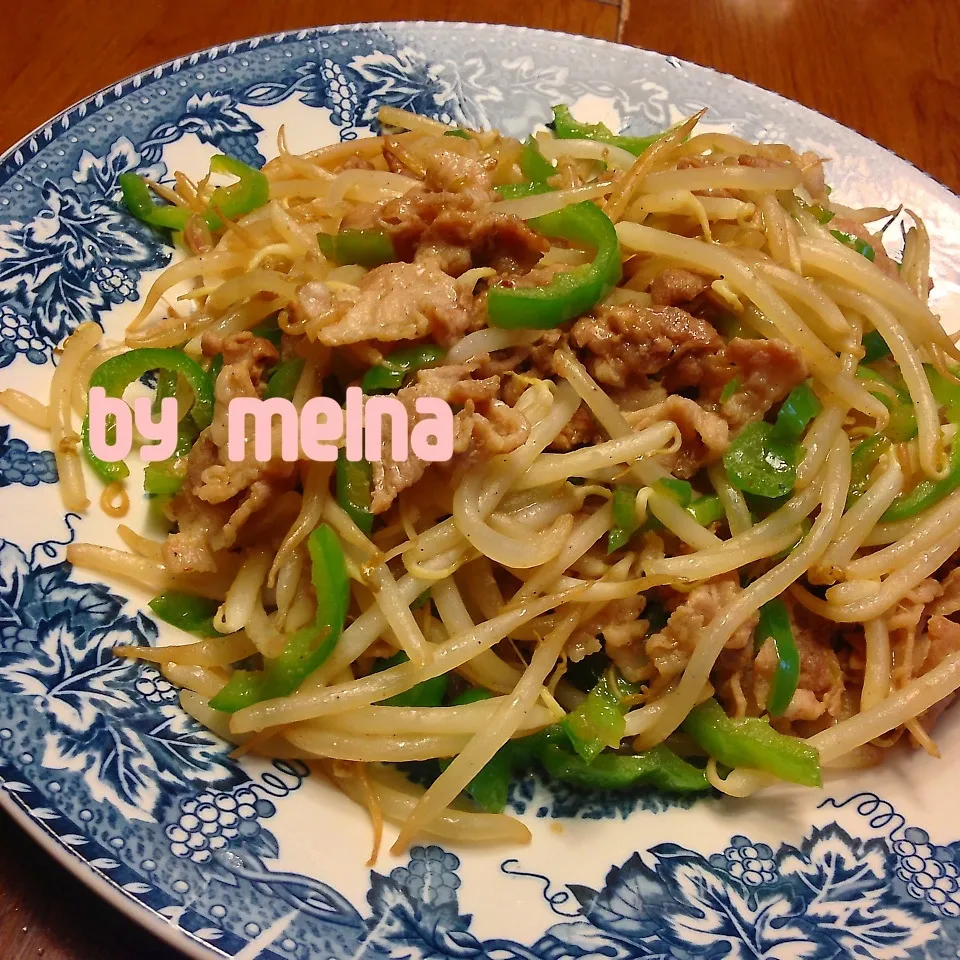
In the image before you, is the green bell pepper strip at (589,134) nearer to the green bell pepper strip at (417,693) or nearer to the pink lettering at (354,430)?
the pink lettering at (354,430)

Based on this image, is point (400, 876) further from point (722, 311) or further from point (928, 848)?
point (722, 311)

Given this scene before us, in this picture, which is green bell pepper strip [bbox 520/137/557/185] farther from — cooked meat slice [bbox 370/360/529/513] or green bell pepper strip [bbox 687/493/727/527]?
green bell pepper strip [bbox 687/493/727/527]

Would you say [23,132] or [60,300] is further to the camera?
[23,132]

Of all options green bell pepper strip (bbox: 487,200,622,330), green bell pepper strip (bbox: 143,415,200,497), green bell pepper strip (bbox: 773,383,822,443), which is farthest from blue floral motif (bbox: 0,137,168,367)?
green bell pepper strip (bbox: 773,383,822,443)

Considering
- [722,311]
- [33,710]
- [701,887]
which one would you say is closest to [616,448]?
[722,311]

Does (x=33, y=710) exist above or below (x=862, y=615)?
below

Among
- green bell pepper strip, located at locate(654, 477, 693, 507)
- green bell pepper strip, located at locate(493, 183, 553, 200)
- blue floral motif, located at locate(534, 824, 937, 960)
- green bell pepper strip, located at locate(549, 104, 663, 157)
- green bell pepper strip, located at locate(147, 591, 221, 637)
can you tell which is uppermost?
green bell pepper strip, located at locate(549, 104, 663, 157)
